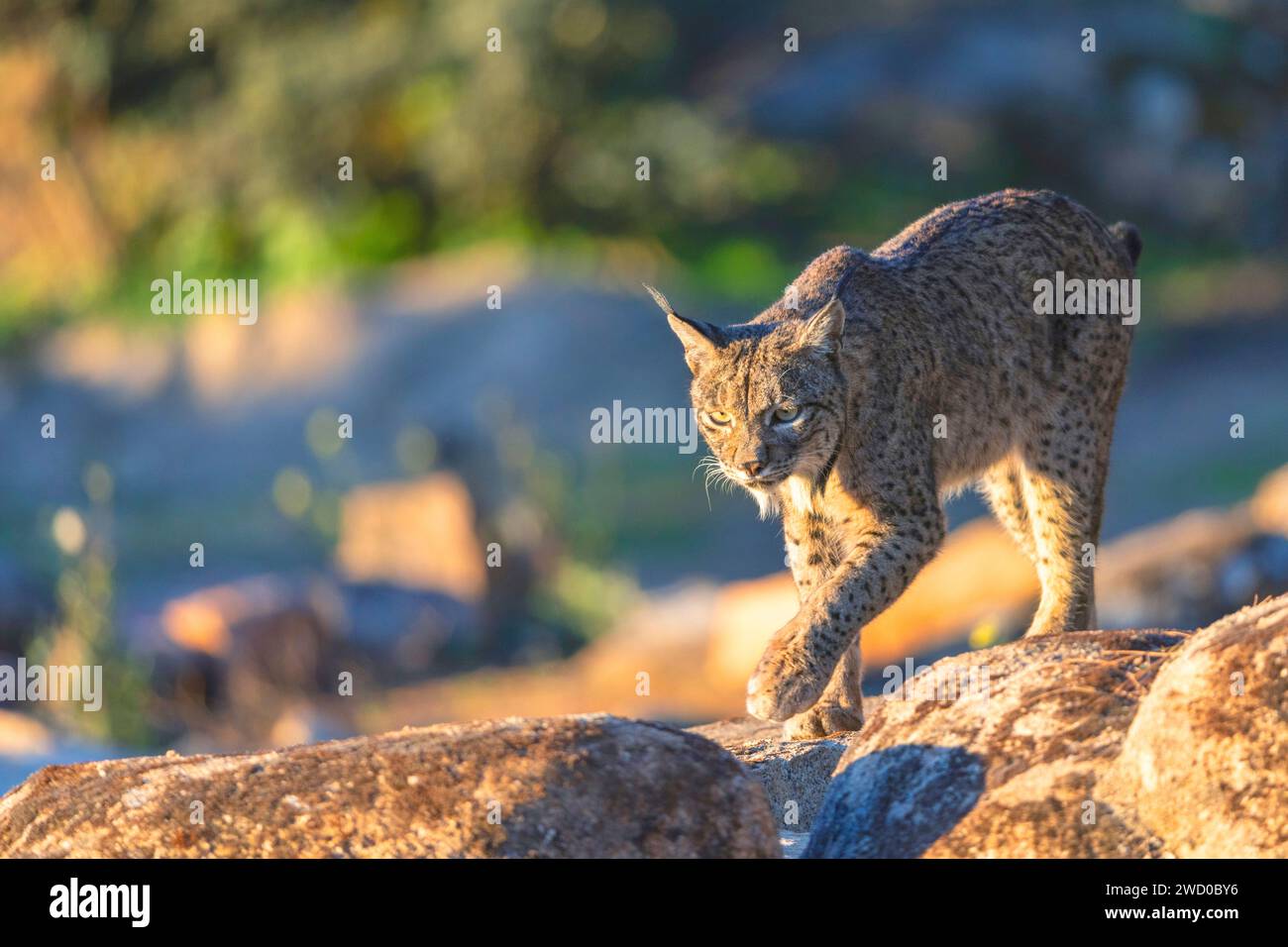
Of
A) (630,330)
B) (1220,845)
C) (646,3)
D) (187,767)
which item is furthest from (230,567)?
(1220,845)

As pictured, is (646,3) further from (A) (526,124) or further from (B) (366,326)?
(B) (366,326)

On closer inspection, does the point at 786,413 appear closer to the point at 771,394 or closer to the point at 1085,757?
the point at 771,394

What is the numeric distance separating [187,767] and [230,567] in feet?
45.1

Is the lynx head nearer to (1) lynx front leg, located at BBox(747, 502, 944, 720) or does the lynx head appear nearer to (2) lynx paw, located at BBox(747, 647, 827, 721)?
(1) lynx front leg, located at BBox(747, 502, 944, 720)

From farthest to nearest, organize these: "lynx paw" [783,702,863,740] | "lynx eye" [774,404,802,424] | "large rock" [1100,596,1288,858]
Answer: "lynx paw" [783,702,863,740]
"lynx eye" [774,404,802,424]
"large rock" [1100,596,1288,858]

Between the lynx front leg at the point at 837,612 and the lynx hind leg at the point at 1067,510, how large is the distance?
1.02m

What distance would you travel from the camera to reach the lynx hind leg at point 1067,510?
27.2 ft

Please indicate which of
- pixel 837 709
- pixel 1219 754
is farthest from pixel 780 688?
pixel 1219 754

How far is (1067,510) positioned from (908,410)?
116 cm

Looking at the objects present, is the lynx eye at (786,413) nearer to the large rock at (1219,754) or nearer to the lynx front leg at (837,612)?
the lynx front leg at (837,612)

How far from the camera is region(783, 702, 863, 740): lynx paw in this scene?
7.60 meters

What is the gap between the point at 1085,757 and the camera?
5.17 metres

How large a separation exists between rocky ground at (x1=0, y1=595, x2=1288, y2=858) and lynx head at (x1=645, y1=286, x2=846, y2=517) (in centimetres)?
170

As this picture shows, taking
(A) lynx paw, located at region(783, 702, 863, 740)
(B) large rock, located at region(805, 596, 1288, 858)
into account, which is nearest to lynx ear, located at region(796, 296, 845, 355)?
(A) lynx paw, located at region(783, 702, 863, 740)
